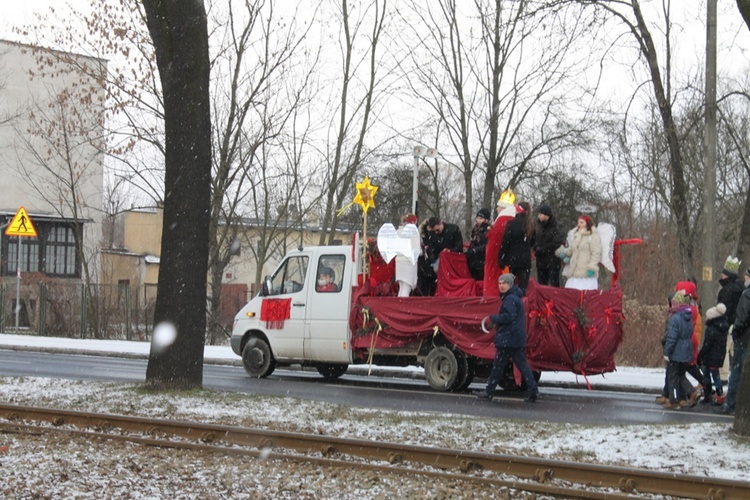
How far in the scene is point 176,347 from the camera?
43.3ft

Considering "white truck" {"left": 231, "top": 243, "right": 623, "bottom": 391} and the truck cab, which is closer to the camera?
"white truck" {"left": 231, "top": 243, "right": 623, "bottom": 391}

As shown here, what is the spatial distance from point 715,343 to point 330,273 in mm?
5924

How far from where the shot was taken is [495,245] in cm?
1488

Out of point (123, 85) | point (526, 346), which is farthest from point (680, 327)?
point (123, 85)

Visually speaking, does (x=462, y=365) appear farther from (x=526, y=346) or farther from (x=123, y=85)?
(x=123, y=85)

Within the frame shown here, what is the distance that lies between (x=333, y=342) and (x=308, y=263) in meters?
1.38

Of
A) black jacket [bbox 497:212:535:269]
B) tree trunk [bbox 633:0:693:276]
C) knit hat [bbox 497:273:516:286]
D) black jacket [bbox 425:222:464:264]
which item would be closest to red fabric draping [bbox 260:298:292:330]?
black jacket [bbox 425:222:464:264]

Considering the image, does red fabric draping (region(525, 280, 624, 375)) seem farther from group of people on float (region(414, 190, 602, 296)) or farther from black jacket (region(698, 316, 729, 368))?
black jacket (region(698, 316, 729, 368))

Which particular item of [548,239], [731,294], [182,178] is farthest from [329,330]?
[731,294]

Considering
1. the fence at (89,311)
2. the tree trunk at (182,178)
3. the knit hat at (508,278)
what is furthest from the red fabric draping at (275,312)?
the fence at (89,311)

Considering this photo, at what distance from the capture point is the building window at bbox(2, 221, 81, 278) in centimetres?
5203

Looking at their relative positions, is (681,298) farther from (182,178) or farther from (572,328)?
(182,178)

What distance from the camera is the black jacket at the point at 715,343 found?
14.3 metres

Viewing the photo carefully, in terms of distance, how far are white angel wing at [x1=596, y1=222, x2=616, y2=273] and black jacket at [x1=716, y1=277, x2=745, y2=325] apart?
5.12 feet
